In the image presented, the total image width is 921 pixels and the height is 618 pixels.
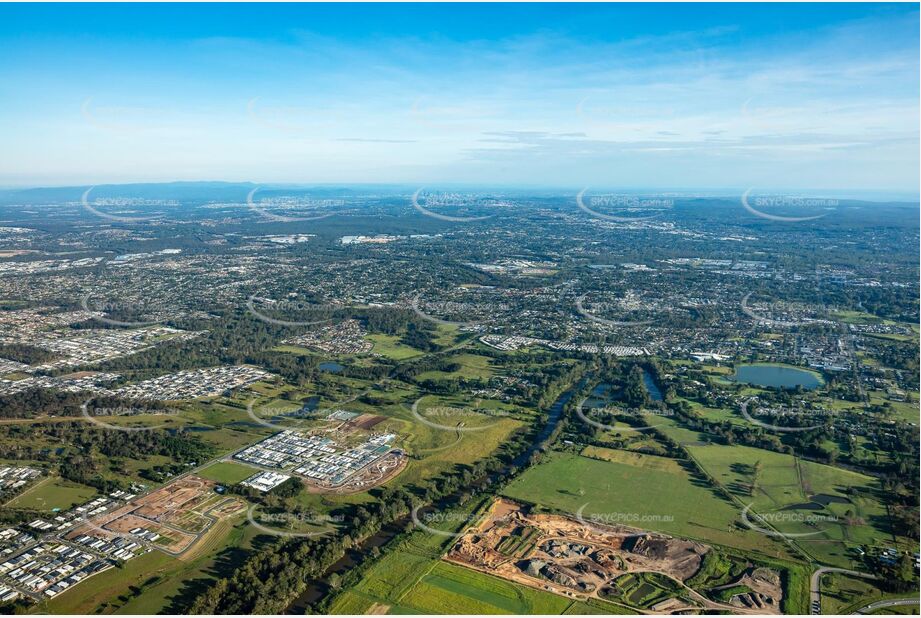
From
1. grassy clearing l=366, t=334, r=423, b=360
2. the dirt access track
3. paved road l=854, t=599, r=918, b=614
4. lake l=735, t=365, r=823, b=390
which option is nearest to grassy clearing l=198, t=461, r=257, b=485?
the dirt access track

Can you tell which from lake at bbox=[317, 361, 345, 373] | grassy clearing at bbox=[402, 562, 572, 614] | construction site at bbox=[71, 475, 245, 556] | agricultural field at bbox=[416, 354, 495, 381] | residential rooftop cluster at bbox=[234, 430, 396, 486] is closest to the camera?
grassy clearing at bbox=[402, 562, 572, 614]

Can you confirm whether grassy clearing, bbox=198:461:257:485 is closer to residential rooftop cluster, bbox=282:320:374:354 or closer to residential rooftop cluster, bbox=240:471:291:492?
residential rooftop cluster, bbox=240:471:291:492

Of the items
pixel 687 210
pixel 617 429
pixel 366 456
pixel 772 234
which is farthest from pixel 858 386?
pixel 687 210

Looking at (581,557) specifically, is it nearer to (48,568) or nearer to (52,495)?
(48,568)

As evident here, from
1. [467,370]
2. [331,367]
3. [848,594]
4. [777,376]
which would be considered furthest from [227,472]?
[777,376]

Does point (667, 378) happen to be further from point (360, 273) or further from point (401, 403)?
point (360, 273)

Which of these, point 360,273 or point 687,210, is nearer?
point 360,273
